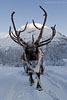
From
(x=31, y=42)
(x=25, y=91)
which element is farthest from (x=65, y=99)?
(x=31, y=42)

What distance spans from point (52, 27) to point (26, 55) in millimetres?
1435

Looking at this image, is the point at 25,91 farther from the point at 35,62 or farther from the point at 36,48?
the point at 36,48

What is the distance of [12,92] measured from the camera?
6.71 m

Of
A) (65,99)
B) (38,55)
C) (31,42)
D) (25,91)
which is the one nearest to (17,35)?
(31,42)

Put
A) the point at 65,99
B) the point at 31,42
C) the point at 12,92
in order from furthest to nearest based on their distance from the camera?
the point at 31,42, the point at 12,92, the point at 65,99

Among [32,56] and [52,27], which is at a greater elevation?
[52,27]

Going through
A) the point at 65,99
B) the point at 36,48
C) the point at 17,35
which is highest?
the point at 17,35

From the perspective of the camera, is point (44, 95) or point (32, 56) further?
point (32, 56)

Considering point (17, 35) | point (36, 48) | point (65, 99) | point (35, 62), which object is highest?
point (17, 35)

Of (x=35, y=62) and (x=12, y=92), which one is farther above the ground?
(x=35, y=62)

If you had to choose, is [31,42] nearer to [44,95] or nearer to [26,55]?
[26,55]

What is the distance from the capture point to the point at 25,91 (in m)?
6.77

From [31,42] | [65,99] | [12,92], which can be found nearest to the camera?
[65,99]

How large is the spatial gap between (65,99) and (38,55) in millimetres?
1966
